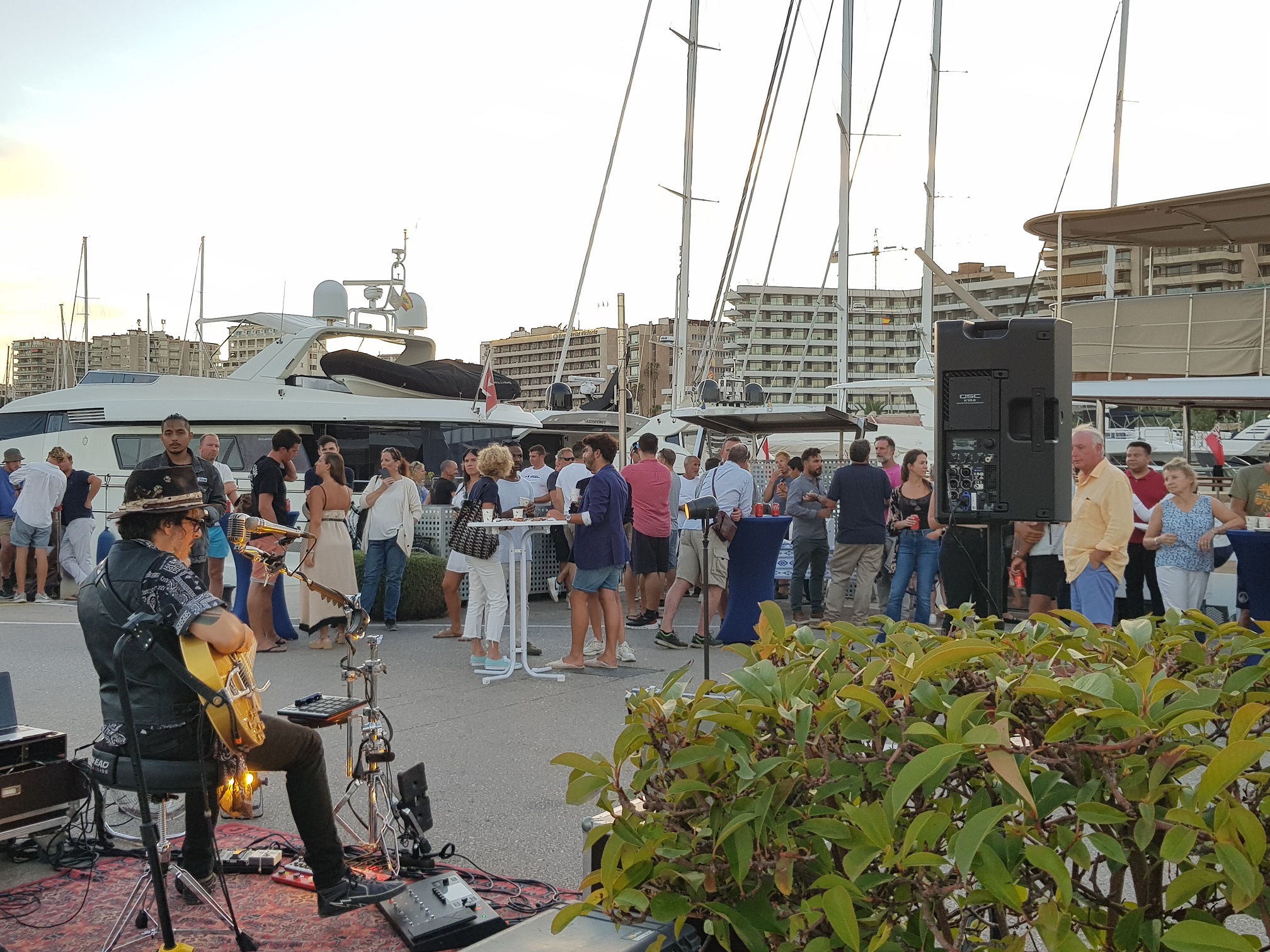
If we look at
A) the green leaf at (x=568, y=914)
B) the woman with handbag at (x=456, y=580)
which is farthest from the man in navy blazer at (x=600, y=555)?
the green leaf at (x=568, y=914)

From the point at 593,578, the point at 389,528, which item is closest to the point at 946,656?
the point at 593,578

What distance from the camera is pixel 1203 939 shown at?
1797 mm

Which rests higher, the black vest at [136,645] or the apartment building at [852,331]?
the apartment building at [852,331]

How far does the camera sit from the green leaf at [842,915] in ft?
6.54

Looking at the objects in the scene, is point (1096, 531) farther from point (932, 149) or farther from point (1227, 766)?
point (932, 149)

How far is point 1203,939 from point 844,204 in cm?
2352

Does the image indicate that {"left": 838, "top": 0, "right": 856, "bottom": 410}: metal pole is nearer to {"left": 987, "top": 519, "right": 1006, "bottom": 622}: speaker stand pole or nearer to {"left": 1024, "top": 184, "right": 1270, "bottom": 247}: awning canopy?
{"left": 1024, "top": 184, "right": 1270, "bottom": 247}: awning canopy

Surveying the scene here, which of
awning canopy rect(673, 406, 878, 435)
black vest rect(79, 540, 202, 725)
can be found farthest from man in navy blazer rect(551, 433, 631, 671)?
awning canopy rect(673, 406, 878, 435)

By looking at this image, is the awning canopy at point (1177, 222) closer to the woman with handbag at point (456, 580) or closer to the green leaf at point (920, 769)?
the woman with handbag at point (456, 580)

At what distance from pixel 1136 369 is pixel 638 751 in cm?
1545

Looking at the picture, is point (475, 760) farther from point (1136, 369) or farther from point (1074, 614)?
point (1136, 369)

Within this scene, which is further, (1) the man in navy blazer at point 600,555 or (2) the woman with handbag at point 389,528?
(2) the woman with handbag at point 389,528

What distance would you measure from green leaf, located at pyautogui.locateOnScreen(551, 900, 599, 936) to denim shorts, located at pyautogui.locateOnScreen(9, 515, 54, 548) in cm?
1409

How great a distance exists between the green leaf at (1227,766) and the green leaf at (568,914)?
1246mm
